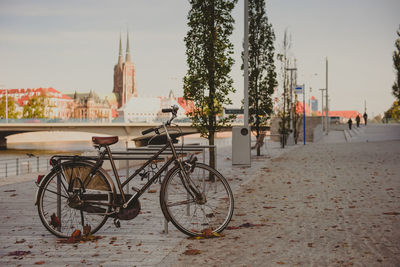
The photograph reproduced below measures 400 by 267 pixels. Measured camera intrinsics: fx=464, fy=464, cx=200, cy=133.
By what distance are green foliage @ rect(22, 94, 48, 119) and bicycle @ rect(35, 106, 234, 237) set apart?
80973 mm

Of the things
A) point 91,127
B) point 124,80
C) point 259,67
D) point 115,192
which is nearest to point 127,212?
point 115,192

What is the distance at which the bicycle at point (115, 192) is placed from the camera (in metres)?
4.83

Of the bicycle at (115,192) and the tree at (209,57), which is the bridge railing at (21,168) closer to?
the tree at (209,57)

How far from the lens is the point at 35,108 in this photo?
82.1 metres

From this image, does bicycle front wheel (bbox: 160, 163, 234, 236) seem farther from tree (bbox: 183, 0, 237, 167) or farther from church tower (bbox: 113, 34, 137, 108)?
church tower (bbox: 113, 34, 137, 108)

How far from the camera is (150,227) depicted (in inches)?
219

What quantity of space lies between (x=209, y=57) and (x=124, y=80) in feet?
575

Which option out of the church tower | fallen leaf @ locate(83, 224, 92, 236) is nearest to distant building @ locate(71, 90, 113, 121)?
the church tower

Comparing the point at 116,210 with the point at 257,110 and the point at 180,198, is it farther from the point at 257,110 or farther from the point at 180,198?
the point at 257,110

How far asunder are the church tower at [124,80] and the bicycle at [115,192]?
177649 millimetres

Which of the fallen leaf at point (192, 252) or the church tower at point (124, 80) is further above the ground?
the church tower at point (124, 80)

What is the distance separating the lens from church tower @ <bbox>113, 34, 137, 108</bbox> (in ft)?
598

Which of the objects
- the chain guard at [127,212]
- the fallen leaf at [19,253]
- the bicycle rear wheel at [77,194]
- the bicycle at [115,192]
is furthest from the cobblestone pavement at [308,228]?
the fallen leaf at [19,253]

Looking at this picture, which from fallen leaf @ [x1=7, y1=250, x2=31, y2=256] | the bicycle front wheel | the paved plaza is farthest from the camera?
the bicycle front wheel
